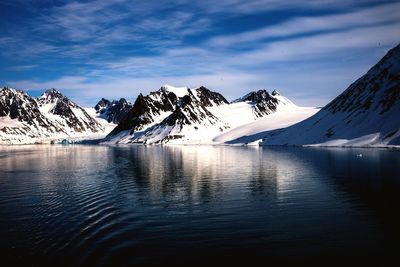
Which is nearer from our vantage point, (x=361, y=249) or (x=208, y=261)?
(x=208, y=261)

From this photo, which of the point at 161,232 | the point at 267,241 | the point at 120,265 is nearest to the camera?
the point at 120,265

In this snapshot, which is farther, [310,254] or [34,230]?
[34,230]

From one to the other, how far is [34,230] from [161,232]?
11.5 meters

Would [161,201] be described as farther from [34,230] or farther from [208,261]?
[208,261]

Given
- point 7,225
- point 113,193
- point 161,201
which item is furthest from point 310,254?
point 113,193

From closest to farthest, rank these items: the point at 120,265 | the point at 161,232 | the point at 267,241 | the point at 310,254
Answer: the point at 120,265, the point at 310,254, the point at 267,241, the point at 161,232

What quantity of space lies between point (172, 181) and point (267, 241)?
122ft

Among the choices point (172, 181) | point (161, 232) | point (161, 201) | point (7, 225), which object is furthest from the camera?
point (172, 181)

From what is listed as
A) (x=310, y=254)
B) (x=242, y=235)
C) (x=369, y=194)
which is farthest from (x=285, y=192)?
(x=310, y=254)

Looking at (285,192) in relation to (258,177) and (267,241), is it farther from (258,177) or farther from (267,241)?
(267,241)

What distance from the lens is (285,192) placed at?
5056 centimetres

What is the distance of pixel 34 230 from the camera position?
32906 millimetres

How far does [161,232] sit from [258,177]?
37.7m

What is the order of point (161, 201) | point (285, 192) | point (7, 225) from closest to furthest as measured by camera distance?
point (7, 225)
point (161, 201)
point (285, 192)
